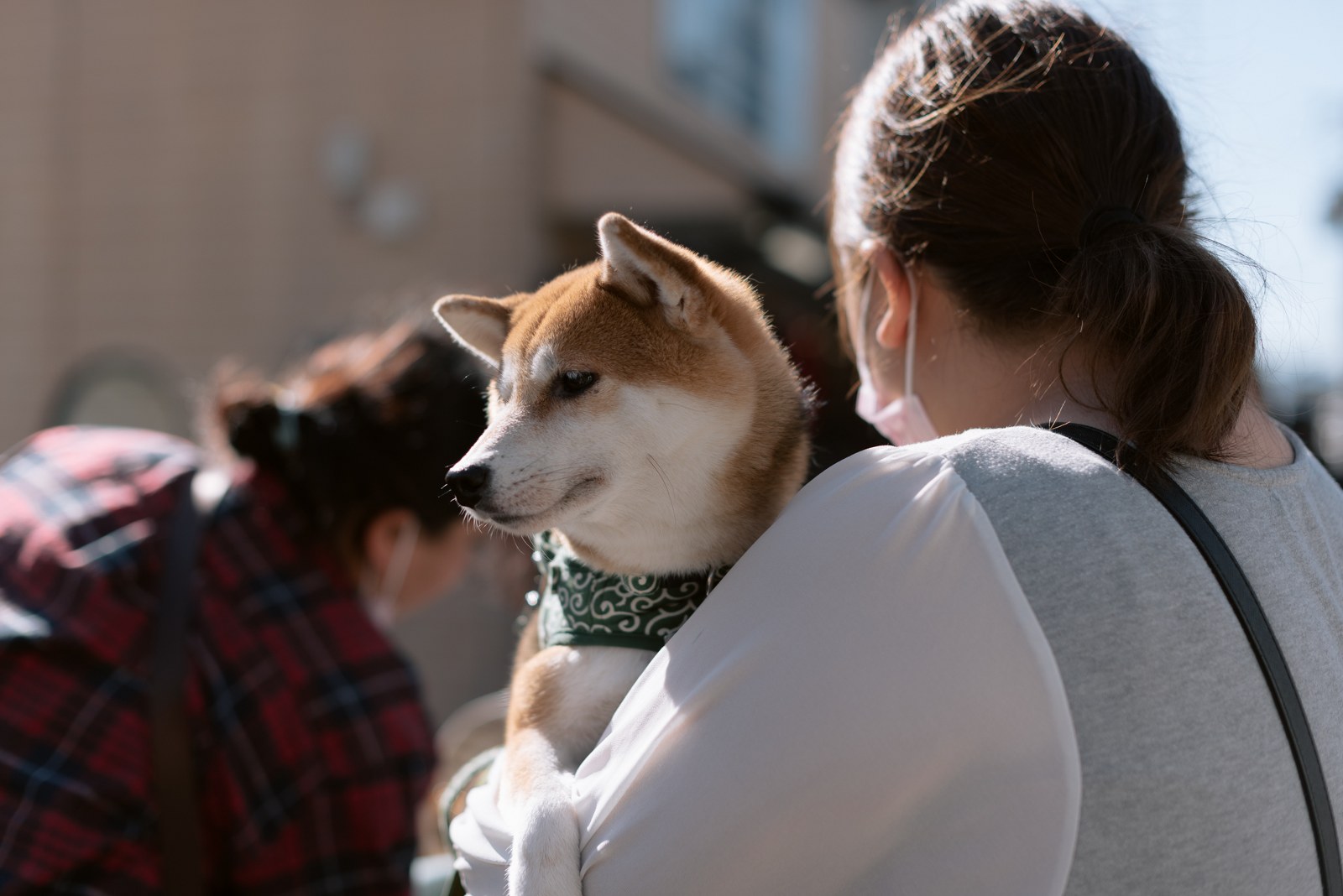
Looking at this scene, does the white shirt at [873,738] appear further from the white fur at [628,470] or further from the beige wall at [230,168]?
the beige wall at [230,168]

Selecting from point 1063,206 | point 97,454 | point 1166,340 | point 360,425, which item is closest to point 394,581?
point 360,425

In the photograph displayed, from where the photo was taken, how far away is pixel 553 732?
159 centimetres

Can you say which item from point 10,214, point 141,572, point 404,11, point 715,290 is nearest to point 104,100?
point 10,214

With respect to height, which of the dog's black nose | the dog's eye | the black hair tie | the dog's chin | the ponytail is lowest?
the dog's chin

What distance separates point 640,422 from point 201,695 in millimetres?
1101

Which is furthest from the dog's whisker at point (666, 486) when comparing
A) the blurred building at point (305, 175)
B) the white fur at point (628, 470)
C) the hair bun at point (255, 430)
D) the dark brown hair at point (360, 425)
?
the blurred building at point (305, 175)

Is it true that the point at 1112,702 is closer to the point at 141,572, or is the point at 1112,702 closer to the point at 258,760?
the point at 258,760

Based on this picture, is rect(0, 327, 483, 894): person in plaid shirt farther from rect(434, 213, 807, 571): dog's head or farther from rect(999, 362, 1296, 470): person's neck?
rect(999, 362, 1296, 470): person's neck

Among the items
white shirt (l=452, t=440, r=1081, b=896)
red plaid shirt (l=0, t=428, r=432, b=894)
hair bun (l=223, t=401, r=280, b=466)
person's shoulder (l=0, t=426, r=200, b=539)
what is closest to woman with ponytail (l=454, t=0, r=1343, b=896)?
white shirt (l=452, t=440, r=1081, b=896)

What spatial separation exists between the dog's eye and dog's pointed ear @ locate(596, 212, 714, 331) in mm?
147

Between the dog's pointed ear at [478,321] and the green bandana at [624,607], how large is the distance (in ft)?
1.51

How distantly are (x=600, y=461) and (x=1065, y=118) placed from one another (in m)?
0.81

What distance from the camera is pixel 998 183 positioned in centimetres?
156

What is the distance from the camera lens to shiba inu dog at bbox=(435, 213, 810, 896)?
62.5 inches
